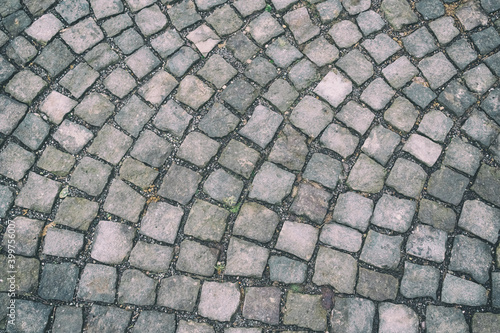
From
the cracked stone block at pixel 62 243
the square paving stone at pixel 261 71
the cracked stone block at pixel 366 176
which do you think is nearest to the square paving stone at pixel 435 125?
the cracked stone block at pixel 366 176

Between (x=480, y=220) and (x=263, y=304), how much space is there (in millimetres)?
1775

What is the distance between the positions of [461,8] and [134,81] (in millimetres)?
3045

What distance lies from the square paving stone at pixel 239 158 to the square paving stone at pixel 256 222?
0.88 ft

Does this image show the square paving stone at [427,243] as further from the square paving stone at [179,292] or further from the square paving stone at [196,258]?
the square paving stone at [179,292]

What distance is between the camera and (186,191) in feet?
8.92

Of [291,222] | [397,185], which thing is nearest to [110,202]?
[291,222]

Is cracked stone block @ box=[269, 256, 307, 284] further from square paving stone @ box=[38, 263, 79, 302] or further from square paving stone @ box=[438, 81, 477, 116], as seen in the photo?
square paving stone @ box=[438, 81, 477, 116]

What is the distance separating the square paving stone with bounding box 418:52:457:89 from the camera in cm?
297

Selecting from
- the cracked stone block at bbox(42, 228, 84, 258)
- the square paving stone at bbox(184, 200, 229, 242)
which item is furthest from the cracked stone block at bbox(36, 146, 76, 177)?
the square paving stone at bbox(184, 200, 229, 242)

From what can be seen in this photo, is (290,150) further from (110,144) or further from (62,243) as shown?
(62,243)

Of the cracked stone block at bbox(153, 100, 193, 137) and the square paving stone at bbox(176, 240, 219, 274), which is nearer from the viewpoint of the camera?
the square paving stone at bbox(176, 240, 219, 274)

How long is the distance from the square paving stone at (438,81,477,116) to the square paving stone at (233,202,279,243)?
5.76ft

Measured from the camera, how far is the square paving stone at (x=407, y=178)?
2707 mm

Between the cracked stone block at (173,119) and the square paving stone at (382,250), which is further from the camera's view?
the cracked stone block at (173,119)
